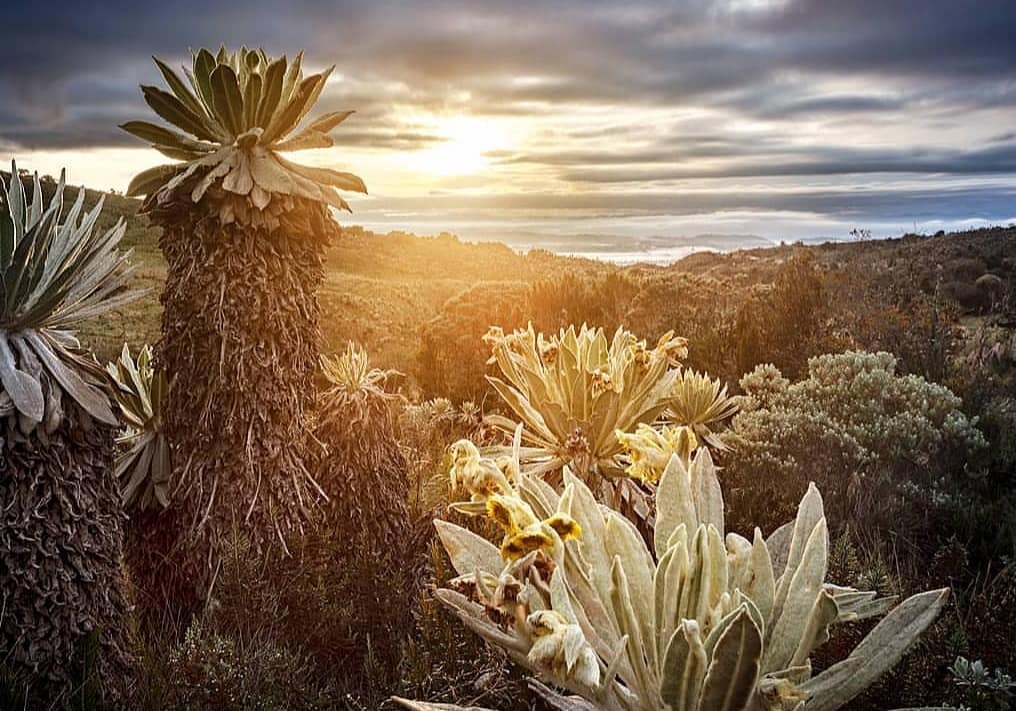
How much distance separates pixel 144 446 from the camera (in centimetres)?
443

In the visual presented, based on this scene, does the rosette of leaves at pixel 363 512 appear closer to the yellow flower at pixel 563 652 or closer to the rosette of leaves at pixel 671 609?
the rosette of leaves at pixel 671 609

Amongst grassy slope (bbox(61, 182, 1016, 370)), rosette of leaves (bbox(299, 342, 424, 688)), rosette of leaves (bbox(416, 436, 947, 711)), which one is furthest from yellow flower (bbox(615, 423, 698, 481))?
grassy slope (bbox(61, 182, 1016, 370))

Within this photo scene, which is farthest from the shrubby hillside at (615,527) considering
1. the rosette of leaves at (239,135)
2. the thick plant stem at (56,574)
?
the rosette of leaves at (239,135)

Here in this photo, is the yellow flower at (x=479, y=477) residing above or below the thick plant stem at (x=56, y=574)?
above

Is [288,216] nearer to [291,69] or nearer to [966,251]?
[291,69]

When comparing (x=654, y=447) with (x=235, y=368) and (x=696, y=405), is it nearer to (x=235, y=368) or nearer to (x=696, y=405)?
(x=235, y=368)

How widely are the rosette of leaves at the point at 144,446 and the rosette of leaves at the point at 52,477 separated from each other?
80 centimetres

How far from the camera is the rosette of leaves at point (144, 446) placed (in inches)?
170

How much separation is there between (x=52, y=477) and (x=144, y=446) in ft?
3.87

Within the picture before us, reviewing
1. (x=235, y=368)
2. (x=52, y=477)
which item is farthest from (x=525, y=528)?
(x=235, y=368)

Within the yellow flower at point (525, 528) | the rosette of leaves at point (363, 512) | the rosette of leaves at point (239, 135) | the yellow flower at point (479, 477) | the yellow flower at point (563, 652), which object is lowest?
the rosette of leaves at point (363, 512)

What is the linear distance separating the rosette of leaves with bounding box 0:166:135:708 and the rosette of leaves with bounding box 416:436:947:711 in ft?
6.90

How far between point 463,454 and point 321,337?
251 centimetres

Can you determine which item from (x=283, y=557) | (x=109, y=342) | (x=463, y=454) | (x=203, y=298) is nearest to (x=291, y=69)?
(x=203, y=298)
